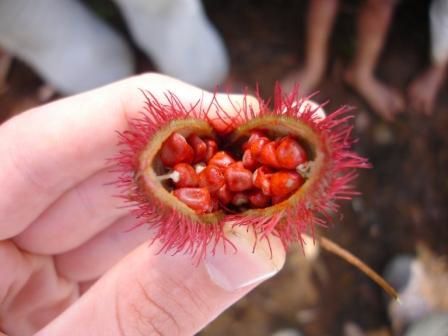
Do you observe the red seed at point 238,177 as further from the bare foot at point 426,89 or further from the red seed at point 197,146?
the bare foot at point 426,89

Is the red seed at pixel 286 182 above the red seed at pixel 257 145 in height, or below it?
below

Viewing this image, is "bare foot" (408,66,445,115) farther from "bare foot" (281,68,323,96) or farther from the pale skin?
"bare foot" (281,68,323,96)

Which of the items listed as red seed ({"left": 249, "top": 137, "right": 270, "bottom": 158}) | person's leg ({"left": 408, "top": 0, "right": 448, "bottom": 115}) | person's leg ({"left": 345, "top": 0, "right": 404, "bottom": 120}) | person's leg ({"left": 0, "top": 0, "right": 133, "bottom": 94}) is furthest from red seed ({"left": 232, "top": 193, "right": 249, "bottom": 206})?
person's leg ({"left": 408, "top": 0, "right": 448, "bottom": 115})

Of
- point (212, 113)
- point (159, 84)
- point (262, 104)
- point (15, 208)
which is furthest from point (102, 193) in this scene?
point (262, 104)

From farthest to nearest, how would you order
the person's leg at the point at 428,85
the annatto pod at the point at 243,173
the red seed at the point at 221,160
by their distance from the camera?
the person's leg at the point at 428,85 < the red seed at the point at 221,160 < the annatto pod at the point at 243,173

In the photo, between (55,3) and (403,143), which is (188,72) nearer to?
(55,3)

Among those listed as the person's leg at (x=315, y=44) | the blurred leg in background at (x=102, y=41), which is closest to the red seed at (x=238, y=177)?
the blurred leg in background at (x=102, y=41)

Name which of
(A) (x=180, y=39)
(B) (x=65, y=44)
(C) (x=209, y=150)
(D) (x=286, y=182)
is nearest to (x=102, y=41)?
(B) (x=65, y=44)
